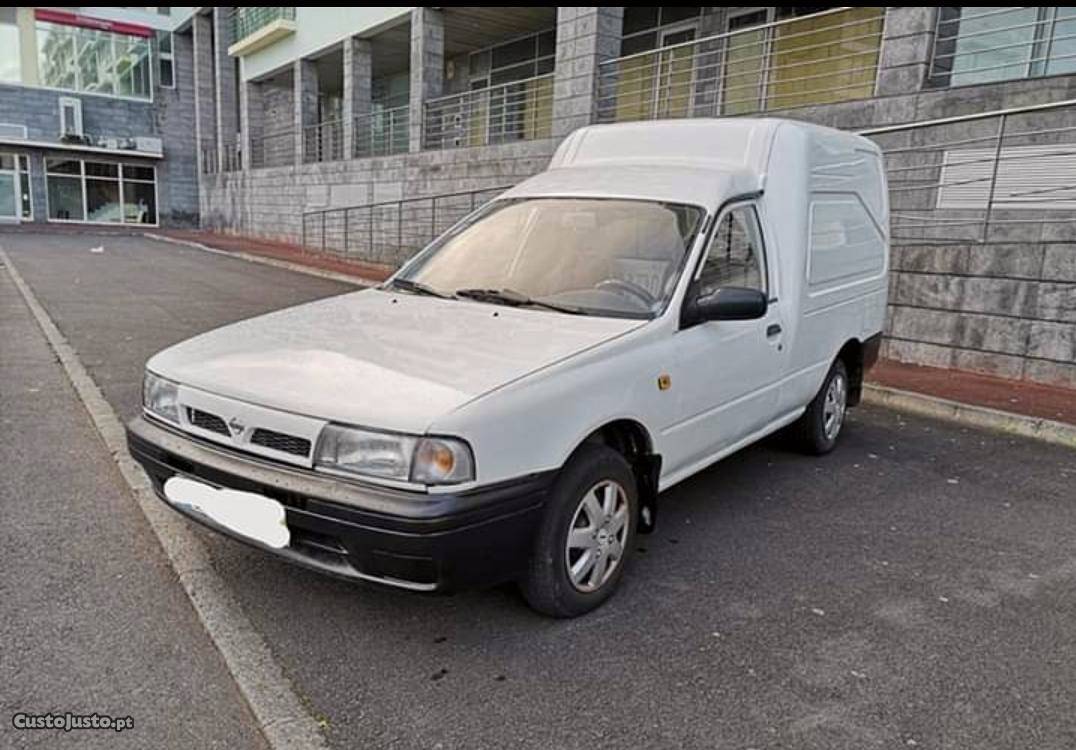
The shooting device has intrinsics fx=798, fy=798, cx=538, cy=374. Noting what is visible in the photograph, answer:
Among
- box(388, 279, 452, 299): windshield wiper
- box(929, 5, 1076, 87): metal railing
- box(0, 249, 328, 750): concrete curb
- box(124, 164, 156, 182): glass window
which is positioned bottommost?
box(0, 249, 328, 750): concrete curb

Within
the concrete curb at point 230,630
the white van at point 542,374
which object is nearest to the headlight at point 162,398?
the white van at point 542,374

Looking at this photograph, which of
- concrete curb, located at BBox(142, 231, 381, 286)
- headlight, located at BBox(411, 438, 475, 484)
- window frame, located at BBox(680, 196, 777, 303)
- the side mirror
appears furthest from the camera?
concrete curb, located at BBox(142, 231, 381, 286)

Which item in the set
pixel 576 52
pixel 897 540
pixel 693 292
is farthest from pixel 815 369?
pixel 576 52

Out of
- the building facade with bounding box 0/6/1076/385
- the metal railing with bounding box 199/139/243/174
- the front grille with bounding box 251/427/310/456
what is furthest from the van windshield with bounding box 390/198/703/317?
the metal railing with bounding box 199/139/243/174

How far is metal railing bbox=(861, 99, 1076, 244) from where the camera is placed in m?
7.74

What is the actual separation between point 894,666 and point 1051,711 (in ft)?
1.59

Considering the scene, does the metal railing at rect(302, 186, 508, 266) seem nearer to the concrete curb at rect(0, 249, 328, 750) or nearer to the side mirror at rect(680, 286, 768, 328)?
the concrete curb at rect(0, 249, 328, 750)

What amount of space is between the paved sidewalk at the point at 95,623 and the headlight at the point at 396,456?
2.76 ft

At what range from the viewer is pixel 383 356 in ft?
10.0

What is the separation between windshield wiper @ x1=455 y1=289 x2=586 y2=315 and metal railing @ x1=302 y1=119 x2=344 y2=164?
71.3ft

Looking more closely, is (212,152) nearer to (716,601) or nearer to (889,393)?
(889,393)

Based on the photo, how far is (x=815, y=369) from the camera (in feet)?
16.2

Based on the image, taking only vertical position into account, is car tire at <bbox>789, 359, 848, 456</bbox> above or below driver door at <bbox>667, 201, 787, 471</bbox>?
below

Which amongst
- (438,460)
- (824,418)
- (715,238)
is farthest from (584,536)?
(824,418)
